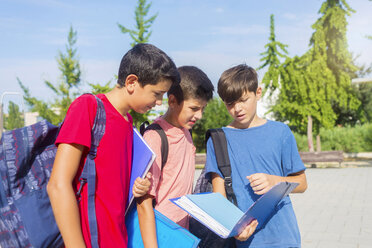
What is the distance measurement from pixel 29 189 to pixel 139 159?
479 mm

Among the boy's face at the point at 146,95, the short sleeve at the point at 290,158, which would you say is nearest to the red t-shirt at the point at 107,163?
the boy's face at the point at 146,95

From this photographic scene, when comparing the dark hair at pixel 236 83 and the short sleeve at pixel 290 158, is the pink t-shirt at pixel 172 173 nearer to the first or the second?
the dark hair at pixel 236 83

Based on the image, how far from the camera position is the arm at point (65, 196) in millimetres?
1352

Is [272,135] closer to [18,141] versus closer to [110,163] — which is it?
[110,163]

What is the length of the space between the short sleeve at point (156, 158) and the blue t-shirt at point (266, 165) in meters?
0.34

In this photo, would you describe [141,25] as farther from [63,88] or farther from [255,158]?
[255,158]

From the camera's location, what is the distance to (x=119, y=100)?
171cm

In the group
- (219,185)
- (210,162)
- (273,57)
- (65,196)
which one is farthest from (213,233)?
(273,57)

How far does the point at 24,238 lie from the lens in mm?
1361

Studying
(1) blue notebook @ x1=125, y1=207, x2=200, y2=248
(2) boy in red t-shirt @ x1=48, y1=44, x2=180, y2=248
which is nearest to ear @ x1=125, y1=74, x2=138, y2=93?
(2) boy in red t-shirt @ x1=48, y1=44, x2=180, y2=248

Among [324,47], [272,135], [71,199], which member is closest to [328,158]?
[324,47]

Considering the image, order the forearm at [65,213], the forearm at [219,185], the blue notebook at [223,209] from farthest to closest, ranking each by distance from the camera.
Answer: the forearm at [219,185], the blue notebook at [223,209], the forearm at [65,213]

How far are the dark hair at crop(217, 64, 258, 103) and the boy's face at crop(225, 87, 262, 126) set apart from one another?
2 centimetres

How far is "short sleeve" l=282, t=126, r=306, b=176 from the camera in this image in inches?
80.4
